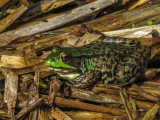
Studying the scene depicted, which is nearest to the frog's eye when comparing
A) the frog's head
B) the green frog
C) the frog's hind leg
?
the frog's head

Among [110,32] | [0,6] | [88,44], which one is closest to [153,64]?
[110,32]

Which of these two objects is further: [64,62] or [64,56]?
[64,62]

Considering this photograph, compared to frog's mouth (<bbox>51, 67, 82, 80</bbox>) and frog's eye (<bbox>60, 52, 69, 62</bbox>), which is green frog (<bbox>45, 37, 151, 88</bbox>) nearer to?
frog's mouth (<bbox>51, 67, 82, 80</bbox>)

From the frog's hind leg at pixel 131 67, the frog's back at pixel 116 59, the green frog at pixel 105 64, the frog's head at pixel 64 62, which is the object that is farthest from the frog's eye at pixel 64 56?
the frog's hind leg at pixel 131 67

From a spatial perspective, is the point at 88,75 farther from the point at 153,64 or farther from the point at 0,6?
the point at 0,6

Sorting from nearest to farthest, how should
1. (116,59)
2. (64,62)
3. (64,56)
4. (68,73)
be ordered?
(64,56) → (64,62) → (68,73) → (116,59)

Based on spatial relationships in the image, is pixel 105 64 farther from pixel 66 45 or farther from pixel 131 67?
pixel 66 45

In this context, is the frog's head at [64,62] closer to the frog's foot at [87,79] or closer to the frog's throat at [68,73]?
the frog's throat at [68,73]

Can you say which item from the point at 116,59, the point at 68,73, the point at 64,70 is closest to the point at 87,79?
the point at 68,73
